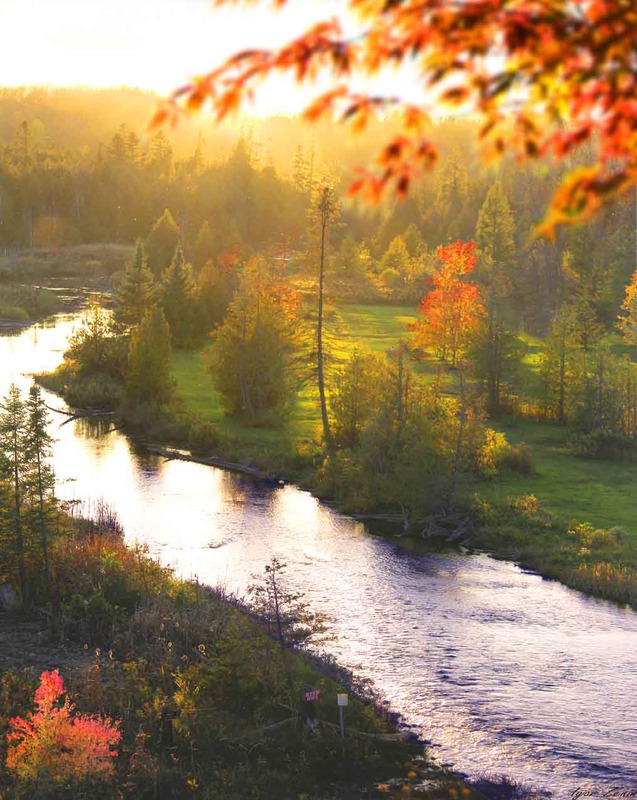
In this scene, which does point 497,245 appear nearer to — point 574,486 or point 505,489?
point 574,486

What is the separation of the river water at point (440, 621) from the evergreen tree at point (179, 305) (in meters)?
29.3

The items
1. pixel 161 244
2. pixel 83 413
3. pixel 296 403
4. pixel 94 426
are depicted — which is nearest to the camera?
pixel 94 426

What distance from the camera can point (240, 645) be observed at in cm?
1975

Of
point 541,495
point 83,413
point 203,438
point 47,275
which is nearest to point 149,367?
point 83,413

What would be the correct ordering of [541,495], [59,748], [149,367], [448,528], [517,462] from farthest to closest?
[149,367] < [517,462] < [541,495] < [448,528] < [59,748]

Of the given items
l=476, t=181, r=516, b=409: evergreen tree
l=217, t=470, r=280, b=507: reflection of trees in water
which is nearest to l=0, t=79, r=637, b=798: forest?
l=476, t=181, r=516, b=409: evergreen tree

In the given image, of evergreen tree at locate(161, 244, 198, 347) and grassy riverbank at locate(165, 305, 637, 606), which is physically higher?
evergreen tree at locate(161, 244, 198, 347)

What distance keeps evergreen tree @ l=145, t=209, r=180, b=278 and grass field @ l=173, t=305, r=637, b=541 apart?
36776mm

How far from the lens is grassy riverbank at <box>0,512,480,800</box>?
622 inches

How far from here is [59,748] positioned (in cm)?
1521

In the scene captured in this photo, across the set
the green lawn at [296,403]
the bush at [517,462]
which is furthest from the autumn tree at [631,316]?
the bush at [517,462]

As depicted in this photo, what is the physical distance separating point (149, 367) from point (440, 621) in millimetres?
27057

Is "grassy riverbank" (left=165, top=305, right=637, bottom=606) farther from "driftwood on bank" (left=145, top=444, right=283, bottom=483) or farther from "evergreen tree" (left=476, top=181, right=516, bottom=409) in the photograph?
"evergreen tree" (left=476, top=181, right=516, bottom=409)

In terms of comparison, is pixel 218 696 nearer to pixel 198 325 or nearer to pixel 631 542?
pixel 631 542
